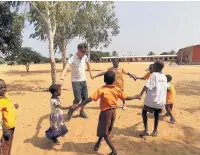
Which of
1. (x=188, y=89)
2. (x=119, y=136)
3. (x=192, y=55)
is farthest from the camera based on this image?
(x=192, y=55)

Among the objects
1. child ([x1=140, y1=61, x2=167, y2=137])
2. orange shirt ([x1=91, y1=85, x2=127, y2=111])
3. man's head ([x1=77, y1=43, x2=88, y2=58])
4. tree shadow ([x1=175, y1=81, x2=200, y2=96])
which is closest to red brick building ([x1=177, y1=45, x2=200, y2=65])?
tree shadow ([x1=175, y1=81, x2=200, y2=96])

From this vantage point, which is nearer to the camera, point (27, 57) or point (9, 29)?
point (9, 29)

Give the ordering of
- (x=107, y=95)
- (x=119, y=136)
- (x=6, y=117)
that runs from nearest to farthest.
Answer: (x=6, y=117) → (x=107, y=95) → (x=119, y=136)

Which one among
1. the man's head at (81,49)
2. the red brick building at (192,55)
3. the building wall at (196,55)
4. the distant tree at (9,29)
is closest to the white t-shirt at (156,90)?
the man's head at (81,49)

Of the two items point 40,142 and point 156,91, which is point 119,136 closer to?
point 156,91

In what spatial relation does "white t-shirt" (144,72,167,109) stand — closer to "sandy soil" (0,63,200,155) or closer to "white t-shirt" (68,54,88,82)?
"sandy soil" (0,63,200,155)

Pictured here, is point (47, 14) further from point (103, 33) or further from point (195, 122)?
point (103, 33)

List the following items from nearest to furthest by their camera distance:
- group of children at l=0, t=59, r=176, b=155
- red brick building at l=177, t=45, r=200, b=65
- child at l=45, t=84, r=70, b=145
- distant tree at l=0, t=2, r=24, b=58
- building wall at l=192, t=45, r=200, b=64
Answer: group of children at l=0, t=59, r=176, b=155
child at l=45, t=84, r=70, b=145
distant tree at l=0, t=2, r=24, b=58
building wall at l=192, t=45, r=200, b=64
red brick building at l=177, t=45, r=200, b=65

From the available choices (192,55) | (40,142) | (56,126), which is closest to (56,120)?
(56,126)

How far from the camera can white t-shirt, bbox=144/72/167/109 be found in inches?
233

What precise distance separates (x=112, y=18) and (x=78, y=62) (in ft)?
119

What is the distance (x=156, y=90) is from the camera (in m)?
5.95

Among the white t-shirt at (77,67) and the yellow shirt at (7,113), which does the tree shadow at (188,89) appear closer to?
the white t-shirt at (77,67)

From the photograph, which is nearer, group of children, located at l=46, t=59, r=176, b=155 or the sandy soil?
group of children, located at l=46, t=59, r=176, b=155
